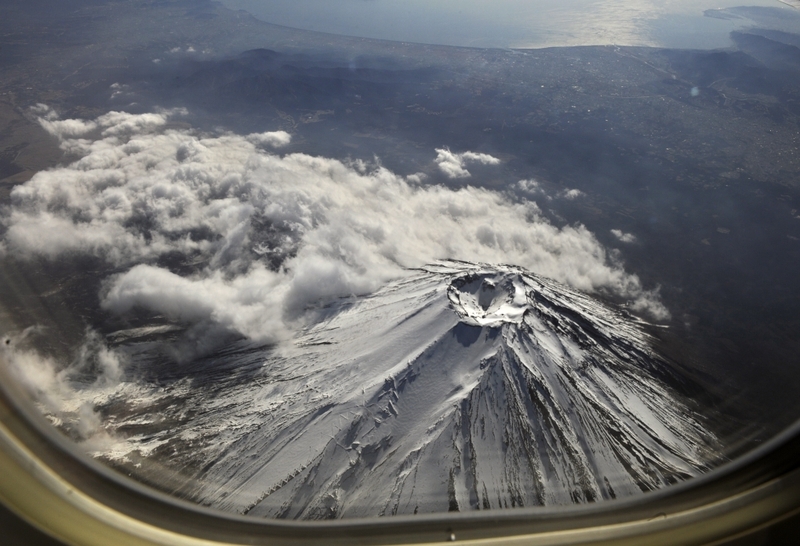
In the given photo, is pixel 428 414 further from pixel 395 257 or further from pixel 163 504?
pixel 395 257

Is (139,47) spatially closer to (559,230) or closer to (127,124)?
(127,124)

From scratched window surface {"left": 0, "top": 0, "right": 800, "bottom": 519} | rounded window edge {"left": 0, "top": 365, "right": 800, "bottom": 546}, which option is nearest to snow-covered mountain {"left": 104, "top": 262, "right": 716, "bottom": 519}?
scratched window surface {"left": 0, "top": 0, "right": 800, "bottom": 519}

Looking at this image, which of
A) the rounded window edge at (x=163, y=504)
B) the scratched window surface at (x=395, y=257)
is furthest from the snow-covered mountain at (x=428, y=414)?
the rounded window edge at (x=163, y=504)

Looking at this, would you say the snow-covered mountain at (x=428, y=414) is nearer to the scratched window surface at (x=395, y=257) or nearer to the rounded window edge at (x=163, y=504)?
the scratched window surface at (x=395, y=257)

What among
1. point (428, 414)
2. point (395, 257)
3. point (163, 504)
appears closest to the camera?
point (163, 504)

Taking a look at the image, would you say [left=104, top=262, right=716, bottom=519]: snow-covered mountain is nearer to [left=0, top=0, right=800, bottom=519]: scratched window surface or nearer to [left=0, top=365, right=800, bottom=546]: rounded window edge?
[left=0, top=0, right=800, bottom=519]: scratched window surface

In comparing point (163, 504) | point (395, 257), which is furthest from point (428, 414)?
point (395, 257)

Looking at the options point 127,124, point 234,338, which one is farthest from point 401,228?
point 127,124
